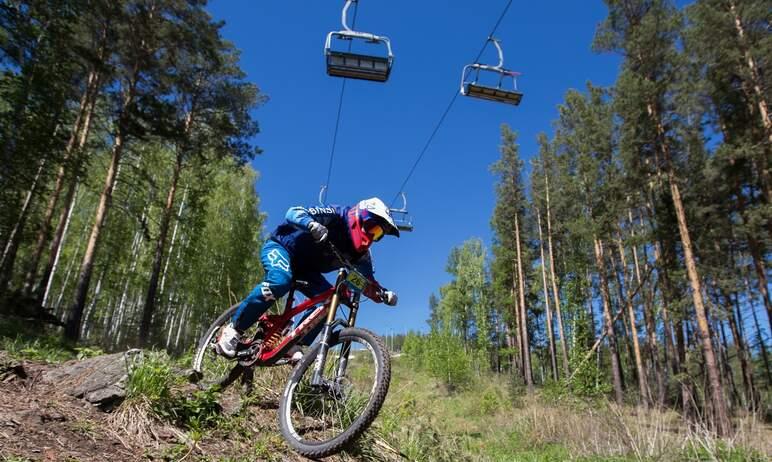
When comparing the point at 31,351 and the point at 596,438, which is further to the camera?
the point at 596,438

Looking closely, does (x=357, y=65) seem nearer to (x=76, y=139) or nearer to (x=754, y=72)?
(x=76, y=139)

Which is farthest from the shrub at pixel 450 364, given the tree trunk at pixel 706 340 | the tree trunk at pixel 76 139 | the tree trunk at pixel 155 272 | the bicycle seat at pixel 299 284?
the bicycle seat at pixel 299 284

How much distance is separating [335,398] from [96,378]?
5.44 ft

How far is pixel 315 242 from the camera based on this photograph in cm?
330

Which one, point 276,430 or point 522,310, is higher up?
point 522,310

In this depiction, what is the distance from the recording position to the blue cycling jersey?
3.32 meters

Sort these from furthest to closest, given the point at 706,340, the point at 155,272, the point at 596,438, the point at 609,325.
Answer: the point at 609,325, the point at 155,272, the point at 706,340, the point at 596,438

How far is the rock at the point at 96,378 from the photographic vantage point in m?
2.75

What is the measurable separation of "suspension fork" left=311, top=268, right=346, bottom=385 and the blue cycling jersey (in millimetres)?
217

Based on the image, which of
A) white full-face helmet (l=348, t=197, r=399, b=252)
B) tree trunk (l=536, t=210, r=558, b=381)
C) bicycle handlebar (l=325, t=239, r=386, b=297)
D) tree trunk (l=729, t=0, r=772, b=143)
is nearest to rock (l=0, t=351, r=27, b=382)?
bicycle handlebar (l=325, t=239, r=386, b=297)

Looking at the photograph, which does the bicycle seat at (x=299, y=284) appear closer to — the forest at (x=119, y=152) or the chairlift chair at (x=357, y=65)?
the forest at (x=119, y=152)

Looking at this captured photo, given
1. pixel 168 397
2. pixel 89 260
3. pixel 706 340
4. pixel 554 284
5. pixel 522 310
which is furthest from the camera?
pixel 522 310

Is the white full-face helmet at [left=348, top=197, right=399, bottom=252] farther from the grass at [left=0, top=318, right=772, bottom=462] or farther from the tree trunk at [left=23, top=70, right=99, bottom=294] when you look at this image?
the tree trunk at [left=23, top=70, right=99, bottom=294]

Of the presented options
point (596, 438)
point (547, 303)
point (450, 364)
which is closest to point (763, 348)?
point (547, 303)
